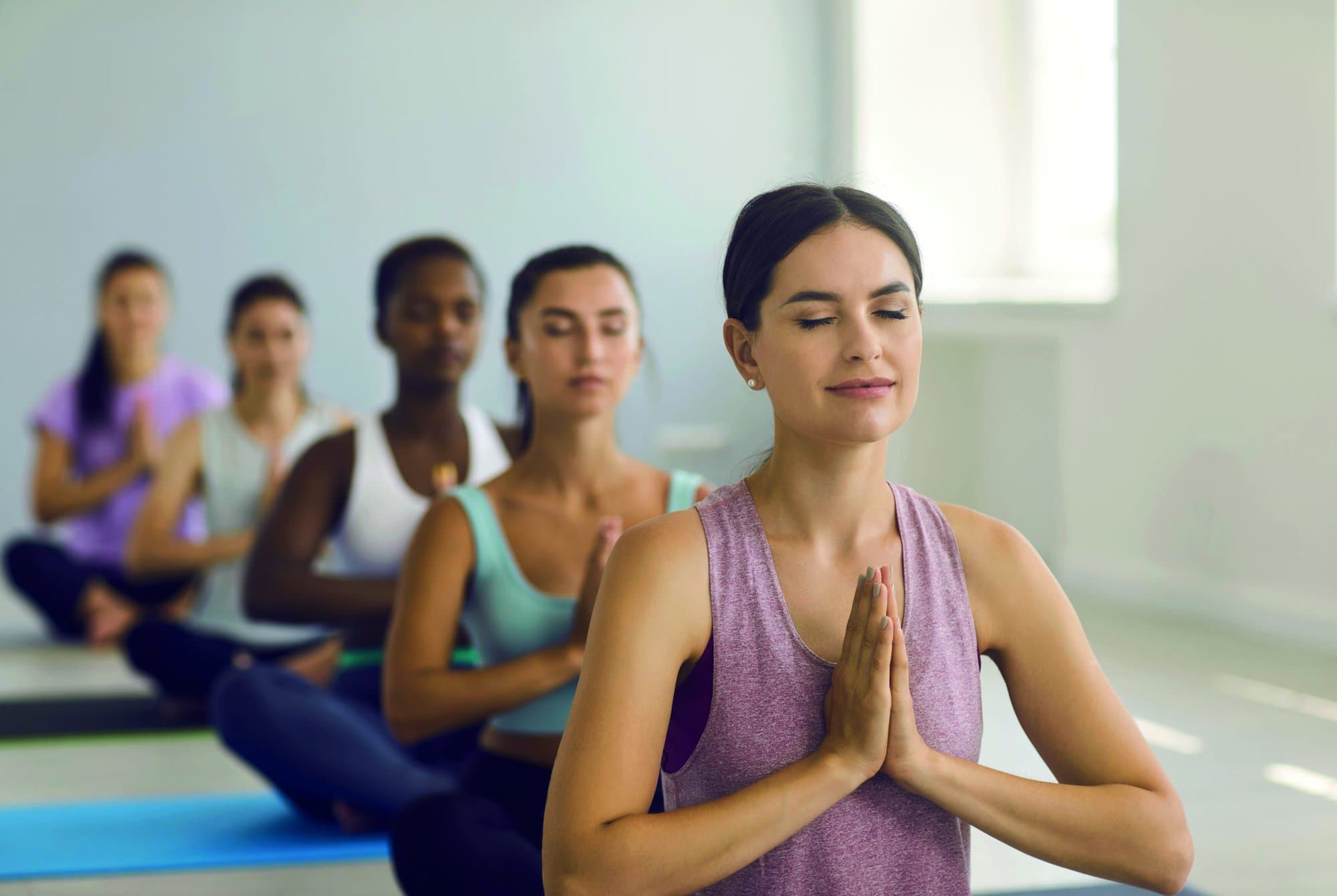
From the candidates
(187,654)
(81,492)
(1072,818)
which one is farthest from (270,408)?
(1072,818)

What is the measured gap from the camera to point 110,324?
183 inches

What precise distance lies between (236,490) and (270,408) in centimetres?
20

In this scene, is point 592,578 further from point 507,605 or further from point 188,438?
point 188,438

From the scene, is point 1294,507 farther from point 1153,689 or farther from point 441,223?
point 441,223

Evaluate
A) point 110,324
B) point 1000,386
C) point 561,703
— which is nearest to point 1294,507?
point 1000,386

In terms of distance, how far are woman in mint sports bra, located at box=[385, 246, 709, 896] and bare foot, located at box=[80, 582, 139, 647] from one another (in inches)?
110

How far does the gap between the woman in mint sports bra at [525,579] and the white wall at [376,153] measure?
3772 millimetres

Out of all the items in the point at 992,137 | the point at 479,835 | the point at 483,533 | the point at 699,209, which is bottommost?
the point at 479,835

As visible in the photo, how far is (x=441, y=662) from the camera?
1.81 metres

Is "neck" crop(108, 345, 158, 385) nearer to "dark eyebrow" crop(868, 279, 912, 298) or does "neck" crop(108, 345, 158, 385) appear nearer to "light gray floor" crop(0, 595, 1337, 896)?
"light gray floor" crop(0, 595, 1337, 896)

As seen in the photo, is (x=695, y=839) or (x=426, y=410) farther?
(x=426, y=410)

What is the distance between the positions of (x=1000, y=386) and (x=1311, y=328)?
2.05m

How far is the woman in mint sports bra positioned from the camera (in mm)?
1759

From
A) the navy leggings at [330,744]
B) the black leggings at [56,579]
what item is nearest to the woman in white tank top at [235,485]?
the navy leggings at [330,744]
